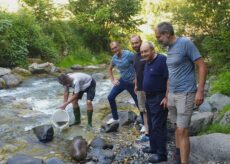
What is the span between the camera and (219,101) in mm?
8758

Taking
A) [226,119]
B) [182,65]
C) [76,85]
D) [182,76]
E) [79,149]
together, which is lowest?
[79,149]

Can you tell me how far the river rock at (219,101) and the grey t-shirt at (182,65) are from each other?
12.0 ft

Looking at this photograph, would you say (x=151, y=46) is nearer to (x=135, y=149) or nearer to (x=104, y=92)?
(x=135, y=149)

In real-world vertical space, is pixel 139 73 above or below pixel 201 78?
below

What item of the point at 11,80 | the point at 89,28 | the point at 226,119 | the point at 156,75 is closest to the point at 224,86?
the point at 226,119

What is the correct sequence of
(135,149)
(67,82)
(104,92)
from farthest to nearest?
(104,92) < (67,82) < (135,149)

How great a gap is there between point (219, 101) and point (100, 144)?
320 cm

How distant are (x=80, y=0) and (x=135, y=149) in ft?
62.0

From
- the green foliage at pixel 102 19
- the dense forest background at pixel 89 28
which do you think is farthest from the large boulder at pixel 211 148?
the green foliage at pixel 102 19

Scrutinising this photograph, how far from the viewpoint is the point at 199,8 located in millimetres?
13523

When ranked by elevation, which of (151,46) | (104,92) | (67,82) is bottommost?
(104,92)

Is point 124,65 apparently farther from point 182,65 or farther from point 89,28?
point 89,28

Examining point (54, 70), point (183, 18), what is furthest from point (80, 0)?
point (183, 18)

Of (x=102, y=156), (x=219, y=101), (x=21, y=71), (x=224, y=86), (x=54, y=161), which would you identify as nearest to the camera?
(x=54, y=161)
